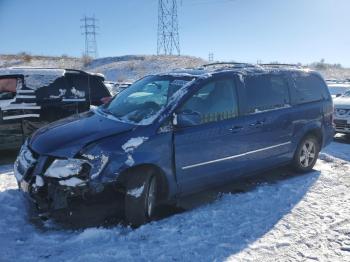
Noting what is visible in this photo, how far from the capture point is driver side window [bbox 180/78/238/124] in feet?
17.2

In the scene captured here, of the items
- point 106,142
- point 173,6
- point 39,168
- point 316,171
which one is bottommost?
point 316,171

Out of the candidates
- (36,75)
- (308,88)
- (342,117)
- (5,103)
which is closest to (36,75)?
(36,75)

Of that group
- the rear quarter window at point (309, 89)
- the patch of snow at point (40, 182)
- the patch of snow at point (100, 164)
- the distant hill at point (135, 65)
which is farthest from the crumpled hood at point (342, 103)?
the distant hill at point (135, 65)

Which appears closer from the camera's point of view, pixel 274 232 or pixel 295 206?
pixel 274 232

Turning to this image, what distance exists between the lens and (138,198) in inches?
182

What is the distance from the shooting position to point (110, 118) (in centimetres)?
521

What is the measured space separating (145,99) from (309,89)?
3119mm

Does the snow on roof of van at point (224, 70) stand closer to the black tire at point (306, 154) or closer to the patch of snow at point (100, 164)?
the black tire at point (306, 154)

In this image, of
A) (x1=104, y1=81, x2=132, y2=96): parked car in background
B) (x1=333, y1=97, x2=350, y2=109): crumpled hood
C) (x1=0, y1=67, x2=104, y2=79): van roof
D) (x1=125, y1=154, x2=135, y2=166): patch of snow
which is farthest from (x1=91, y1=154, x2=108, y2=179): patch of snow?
(x1=333, y1=97, x2=350, y2=109): crumpled hood

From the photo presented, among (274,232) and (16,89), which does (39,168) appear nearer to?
(274,232)

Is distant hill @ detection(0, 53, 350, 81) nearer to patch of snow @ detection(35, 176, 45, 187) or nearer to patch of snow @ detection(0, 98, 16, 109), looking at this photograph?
patch of snow @ detection(0, 98, 16, 109)

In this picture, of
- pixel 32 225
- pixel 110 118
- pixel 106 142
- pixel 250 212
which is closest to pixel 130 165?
pixel 106 142

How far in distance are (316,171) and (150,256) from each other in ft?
13.7

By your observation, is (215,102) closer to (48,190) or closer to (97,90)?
(48,190)
